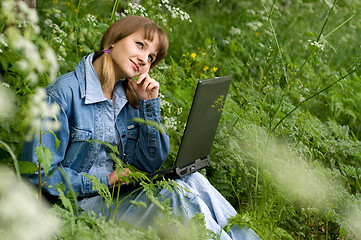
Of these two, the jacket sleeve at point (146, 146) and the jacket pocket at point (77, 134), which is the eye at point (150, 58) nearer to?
the jacket sleeve at point (146, 146)

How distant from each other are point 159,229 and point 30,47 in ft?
2.96

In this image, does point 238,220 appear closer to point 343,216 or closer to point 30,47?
point 343,216

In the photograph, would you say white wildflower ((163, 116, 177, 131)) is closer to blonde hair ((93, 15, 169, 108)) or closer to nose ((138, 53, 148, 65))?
blonde hair ((93, 15, 169, 108))

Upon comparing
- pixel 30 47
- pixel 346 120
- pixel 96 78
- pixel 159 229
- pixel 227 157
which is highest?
pixel 30 47

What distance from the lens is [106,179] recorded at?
82.6 inches

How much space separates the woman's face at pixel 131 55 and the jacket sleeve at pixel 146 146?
0.21 m

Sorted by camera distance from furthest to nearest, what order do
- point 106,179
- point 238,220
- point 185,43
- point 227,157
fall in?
point 185,43, point 227,157, point 106,179, point 238,220

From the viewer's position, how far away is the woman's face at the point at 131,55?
216cm

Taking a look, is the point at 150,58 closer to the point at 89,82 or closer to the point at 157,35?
the point at 157,35

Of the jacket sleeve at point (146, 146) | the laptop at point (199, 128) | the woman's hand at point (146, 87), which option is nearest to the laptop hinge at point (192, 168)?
the laptop at point (199, 128)

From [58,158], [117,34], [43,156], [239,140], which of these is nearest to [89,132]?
[58,158]

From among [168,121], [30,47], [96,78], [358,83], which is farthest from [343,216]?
[358,83]

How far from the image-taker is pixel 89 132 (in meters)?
2.09

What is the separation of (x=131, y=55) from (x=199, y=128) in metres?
0.48
